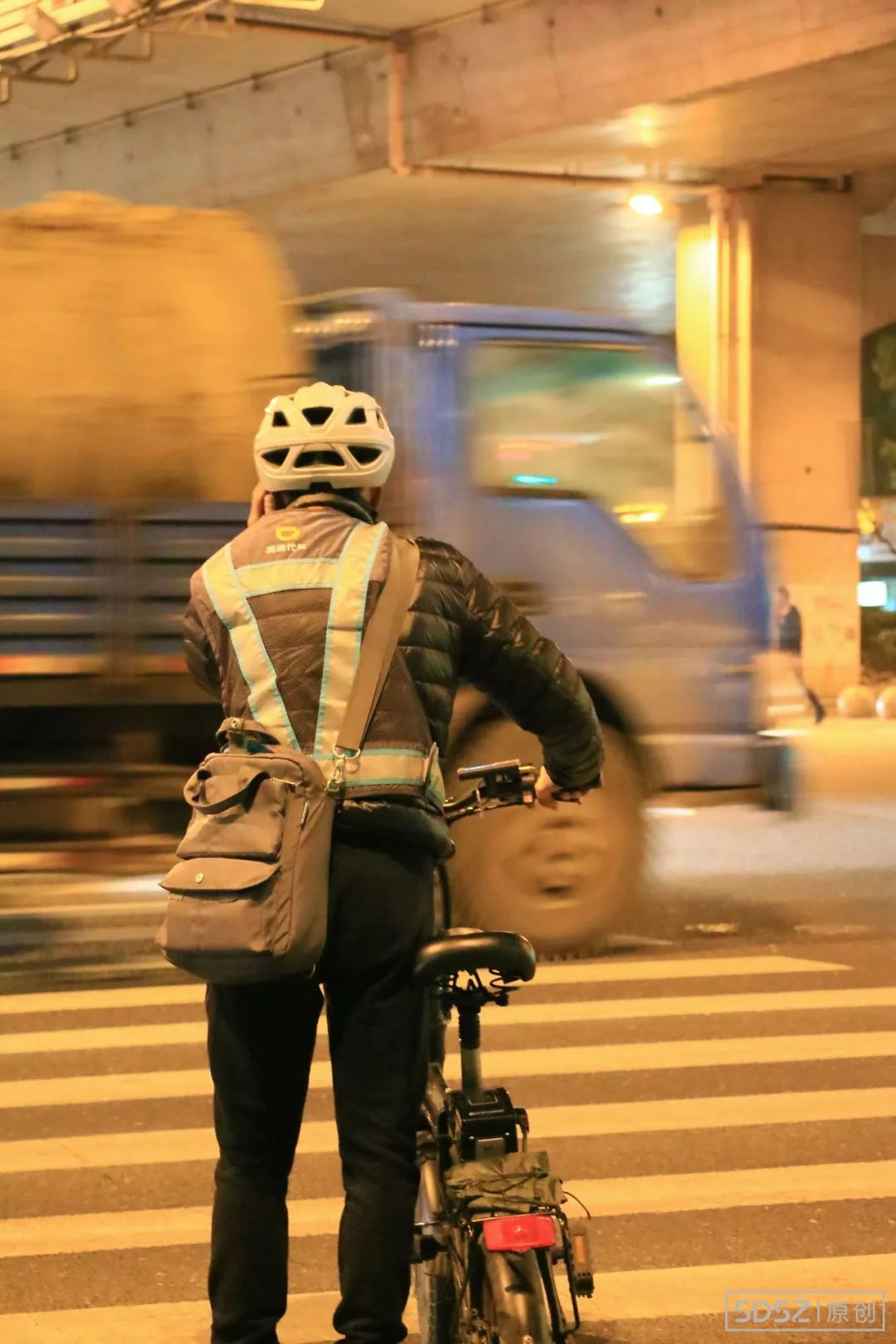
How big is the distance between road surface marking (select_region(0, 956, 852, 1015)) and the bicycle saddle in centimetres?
466

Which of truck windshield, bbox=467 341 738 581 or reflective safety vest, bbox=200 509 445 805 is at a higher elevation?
truck windshield, bbox=467 341 738 581

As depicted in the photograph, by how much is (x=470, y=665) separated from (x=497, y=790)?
0.24 m

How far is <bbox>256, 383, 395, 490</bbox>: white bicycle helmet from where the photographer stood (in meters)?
3.66

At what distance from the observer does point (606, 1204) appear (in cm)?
547

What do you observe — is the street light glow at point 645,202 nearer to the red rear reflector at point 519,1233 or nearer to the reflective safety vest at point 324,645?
the reflective safety vest at point 324,645

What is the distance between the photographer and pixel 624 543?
8852 mm

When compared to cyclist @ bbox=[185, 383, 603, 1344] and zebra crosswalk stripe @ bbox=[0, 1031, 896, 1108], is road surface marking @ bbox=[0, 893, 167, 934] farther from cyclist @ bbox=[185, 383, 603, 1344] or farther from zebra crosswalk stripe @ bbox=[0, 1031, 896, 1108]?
cyclist @ bbox=[185, 383, 603, 1344]

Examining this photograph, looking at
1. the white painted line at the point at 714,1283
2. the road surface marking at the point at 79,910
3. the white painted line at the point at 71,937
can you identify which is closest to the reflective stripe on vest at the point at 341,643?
the white painted line at the point at 714,1283

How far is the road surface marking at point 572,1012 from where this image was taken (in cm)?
737

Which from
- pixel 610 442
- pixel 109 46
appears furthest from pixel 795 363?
pixel 610 442

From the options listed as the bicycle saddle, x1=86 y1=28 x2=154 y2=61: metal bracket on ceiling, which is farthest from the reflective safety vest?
x1=86 y1=28 x2=154 y2=61: metal bracket on ceiling

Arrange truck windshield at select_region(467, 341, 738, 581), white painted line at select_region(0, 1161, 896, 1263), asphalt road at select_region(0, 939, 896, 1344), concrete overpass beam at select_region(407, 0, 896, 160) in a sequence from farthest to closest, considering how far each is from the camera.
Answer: concrete overpass beam at select_region(407, 0, 896, 160) < truck windshield at select_region(467, 341, 738, 581) < white painted line at select_region(0, 1161, 896, 1263) < asphalt road at select_region(0, 939, 896, 1344)

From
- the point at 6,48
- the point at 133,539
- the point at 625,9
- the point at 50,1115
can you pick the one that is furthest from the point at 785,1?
the point at 50,1115

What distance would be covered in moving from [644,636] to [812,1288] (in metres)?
4.42
